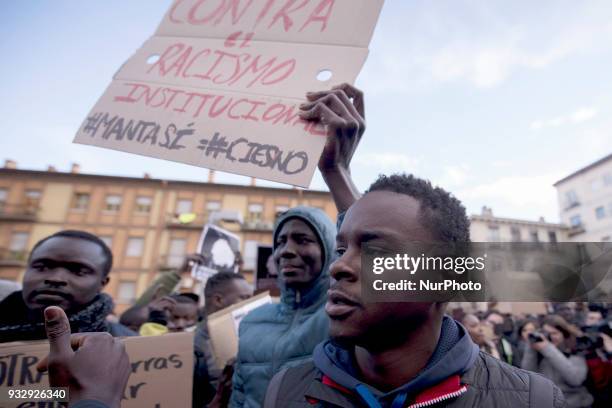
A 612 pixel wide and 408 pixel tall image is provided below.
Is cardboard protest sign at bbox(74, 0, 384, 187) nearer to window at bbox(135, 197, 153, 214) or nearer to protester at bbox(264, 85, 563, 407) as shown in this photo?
protester at bbox(264, 85, 563, 407)

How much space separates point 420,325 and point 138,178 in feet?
111

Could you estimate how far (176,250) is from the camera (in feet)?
102

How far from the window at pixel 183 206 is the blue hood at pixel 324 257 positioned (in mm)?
30983

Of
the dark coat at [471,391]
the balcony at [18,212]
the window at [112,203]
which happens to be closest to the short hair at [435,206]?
the dark coat at [471,391]

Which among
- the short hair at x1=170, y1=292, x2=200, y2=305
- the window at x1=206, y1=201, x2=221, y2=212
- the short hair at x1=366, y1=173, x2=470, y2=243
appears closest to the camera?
the short hair at x1=366, y1=173, x2=470, y2=243

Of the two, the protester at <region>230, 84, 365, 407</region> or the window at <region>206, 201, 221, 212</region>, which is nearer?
the protester at <region>230, 84, 365, 407</region>

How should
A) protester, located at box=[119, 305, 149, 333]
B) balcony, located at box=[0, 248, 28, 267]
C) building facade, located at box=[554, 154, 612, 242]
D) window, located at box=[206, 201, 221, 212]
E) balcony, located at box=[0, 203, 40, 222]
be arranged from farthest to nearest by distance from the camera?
1. building facade, located at box=[554, 154, 612, 242]
2. window, located at box=[206, 201, 221, 212]
3. balcony, located at box=[0, 203, 40, 222]
4. balcony, located at box=[0, 248, 28, 267]
5. protester, located at box=[119, 305, 149, 333]

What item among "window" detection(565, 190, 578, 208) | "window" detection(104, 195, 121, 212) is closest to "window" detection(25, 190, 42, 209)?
"window" detection(104, 195, 121, 212)

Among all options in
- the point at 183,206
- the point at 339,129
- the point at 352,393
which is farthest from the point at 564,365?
the point at 183,206

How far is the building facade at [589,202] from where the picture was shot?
39406 millimetres

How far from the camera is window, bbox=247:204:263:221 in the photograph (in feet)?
107

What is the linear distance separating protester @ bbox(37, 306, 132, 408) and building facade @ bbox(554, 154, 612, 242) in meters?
45.4

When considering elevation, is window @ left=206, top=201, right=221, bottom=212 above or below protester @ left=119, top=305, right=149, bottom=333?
above

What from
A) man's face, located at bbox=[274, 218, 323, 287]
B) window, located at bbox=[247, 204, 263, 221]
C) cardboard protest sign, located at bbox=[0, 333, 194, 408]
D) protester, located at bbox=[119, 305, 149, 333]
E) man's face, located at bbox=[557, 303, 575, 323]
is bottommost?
cardboard protest sign, located at bbox=[0, 333, 194, 408]
